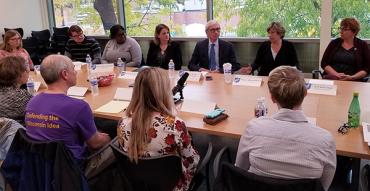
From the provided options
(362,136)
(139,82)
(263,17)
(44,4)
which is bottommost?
(362,136)

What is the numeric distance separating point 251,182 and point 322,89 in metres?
1.57

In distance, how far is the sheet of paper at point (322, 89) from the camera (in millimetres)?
2629

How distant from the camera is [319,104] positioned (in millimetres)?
2389

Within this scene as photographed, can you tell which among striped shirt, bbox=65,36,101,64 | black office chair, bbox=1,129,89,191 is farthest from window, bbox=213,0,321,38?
black office chair, bbox=1,129,89,191

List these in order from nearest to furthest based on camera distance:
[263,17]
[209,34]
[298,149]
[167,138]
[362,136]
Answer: [298,149]
[167,138]
[362,136]
[209,34]
[263,17]

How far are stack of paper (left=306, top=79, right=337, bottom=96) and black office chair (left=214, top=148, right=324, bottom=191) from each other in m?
1.39

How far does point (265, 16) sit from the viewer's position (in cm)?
518

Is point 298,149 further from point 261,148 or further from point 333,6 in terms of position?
point 333,6

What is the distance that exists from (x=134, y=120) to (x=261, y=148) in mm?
604

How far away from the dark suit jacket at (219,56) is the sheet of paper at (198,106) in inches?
63.2

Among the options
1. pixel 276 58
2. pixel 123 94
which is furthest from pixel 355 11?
pixel 123 94

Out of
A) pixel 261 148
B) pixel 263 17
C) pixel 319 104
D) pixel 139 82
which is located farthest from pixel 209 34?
pixel 261 148

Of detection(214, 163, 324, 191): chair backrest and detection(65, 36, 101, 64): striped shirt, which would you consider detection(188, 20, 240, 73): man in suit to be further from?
detection(214, 163, 324, 191): chair backrest

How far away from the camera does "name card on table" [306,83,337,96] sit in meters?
2.63
